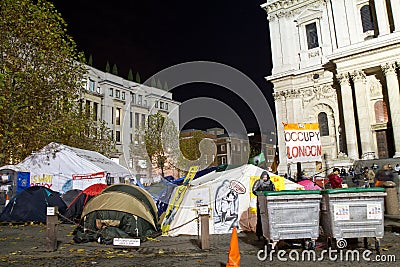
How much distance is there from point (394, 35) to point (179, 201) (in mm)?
27131

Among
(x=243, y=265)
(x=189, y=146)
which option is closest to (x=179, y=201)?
(x=243, y=265)

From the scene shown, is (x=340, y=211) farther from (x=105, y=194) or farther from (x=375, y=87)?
(x=375, y=87)

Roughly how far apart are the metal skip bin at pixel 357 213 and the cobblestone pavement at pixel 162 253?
0.54 meters

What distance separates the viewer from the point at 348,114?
105 feet

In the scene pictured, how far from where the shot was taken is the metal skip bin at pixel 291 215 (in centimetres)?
757

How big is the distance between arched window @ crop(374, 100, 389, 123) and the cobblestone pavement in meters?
24.7

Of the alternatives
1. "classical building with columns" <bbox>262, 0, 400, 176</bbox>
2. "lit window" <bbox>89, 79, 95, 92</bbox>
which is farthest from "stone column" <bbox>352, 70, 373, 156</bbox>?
"lit window" <bbox>89, 79, 95, 92</bbox>

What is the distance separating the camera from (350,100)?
32.1 m

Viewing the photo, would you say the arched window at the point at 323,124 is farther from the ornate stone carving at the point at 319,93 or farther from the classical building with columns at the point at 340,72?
the ornate stone carving at the point at 319,93

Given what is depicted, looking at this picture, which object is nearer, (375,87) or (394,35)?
(394,35)

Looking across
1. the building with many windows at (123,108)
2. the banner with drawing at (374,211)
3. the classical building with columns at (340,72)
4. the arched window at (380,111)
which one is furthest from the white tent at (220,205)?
the building with many windows at (123,108)

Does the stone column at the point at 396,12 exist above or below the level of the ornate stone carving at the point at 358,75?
above

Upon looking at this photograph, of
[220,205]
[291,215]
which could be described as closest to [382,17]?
[220,205]

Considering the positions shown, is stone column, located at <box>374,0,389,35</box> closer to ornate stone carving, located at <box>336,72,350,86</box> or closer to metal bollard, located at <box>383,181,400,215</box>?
ornate stone carving, located at <box>336,72,350,86</box>
